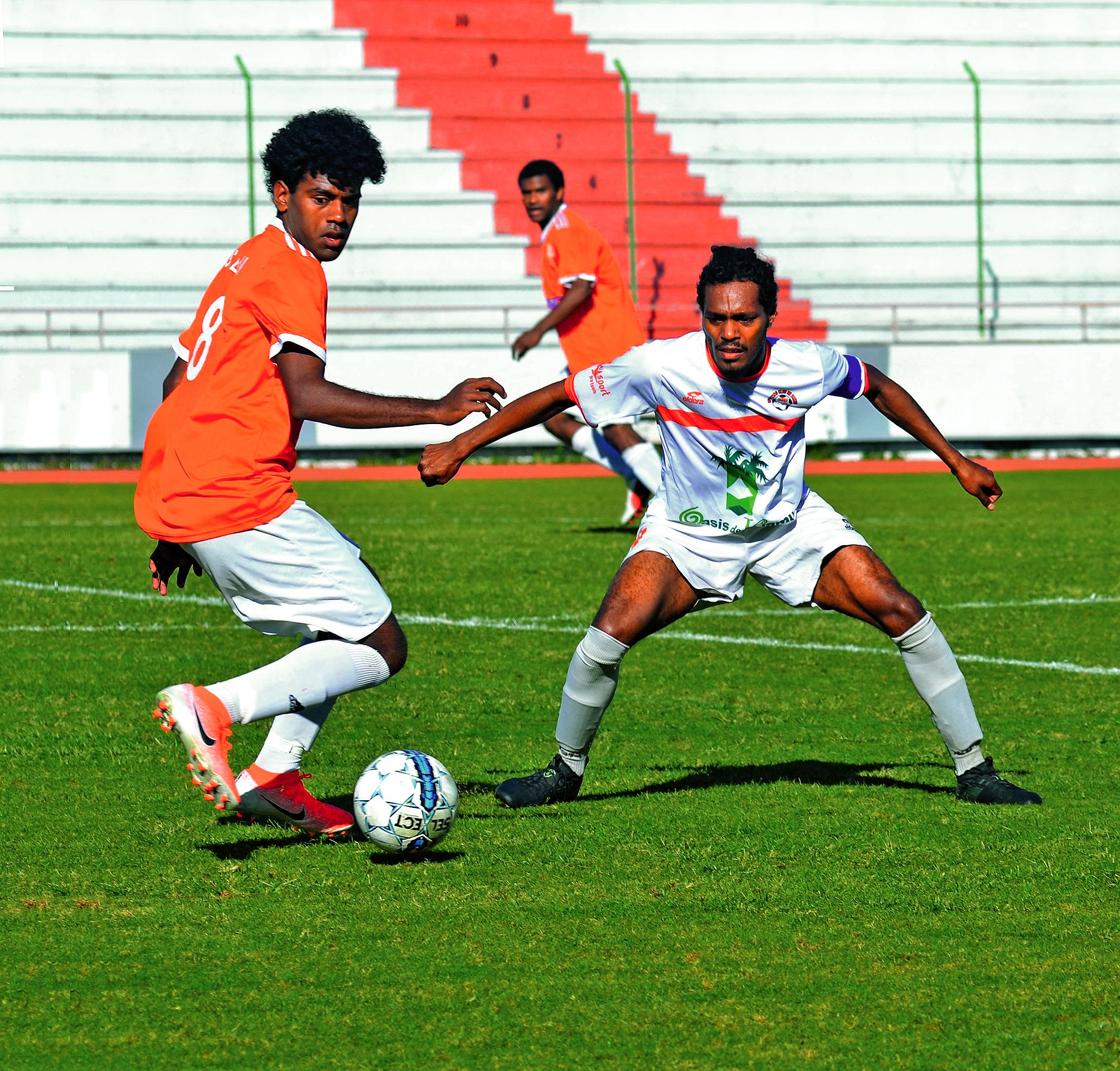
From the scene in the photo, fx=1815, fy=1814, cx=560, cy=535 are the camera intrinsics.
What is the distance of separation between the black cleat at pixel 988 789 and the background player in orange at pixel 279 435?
171cm

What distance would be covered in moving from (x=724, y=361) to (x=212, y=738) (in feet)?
6.00

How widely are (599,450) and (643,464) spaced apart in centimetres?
85

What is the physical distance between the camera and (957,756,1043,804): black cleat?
16.7 feet

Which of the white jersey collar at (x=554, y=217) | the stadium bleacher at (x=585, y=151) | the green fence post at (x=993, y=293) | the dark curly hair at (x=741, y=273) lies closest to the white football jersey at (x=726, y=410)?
the dark curly hair at (x=741, y=273)

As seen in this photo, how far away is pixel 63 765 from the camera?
5625 mm

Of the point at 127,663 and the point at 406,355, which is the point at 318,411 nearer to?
the point at 127,663

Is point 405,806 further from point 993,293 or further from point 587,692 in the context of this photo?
point 993,293

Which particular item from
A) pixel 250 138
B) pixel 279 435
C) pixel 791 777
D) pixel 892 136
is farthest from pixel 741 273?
pixel 892 136

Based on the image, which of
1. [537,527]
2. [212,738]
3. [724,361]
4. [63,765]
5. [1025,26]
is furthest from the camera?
[1025,26]

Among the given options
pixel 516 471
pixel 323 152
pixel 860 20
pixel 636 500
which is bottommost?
pixel 516 471

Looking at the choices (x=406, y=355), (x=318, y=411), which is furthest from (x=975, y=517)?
(x=318, y=411)

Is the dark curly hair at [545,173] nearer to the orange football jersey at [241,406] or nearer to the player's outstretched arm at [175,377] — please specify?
the player's outstretched arm at [175,377]

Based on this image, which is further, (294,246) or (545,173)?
(545,173)

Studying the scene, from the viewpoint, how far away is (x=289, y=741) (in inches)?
190
